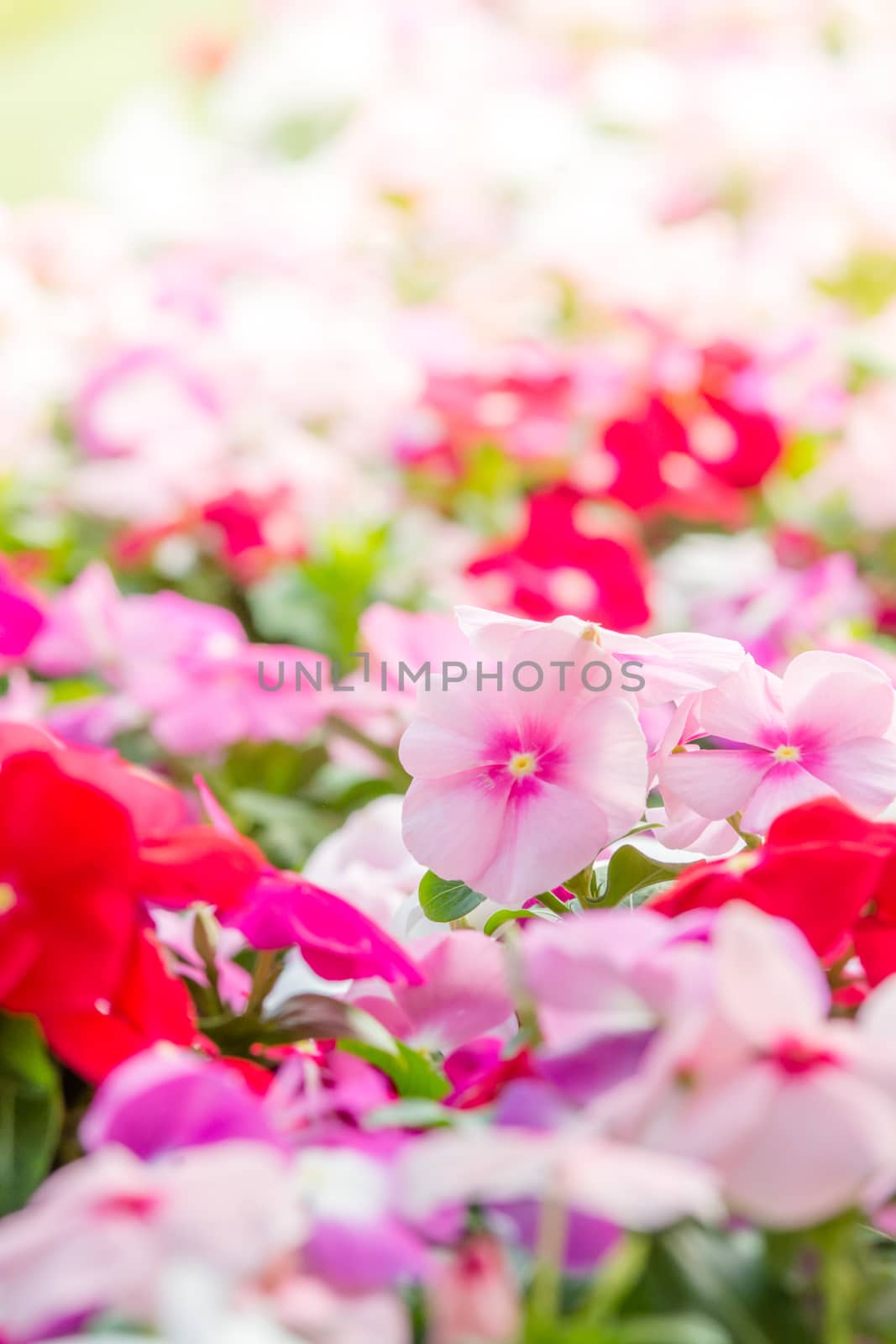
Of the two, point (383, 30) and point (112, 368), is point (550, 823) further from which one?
point (383, 30)

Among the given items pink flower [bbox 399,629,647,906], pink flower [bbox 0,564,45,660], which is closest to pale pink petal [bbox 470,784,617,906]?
pink flower [bbox 399,629,647,906]

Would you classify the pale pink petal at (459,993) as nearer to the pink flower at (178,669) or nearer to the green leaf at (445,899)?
the green leaf at (445,899)

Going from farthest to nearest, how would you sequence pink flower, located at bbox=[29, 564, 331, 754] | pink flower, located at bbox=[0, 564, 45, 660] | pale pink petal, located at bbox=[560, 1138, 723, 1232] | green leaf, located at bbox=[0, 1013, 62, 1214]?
pink flower, located at bbox=[29, 564, 331, 754] → pink flower, located at bbox=[0, 564, 45, 660] → green leaf, located at bbox=[0, 1013, 62, 1214] → pale pink petal, located at bbox=[560, 1138, 723, 1232]

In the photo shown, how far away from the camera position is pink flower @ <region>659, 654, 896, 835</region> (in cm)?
46

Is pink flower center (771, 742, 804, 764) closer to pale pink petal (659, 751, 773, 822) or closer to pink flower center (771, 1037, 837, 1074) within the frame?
pale pink petal (659, 751, 773, 822)

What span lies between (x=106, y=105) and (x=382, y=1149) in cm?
321

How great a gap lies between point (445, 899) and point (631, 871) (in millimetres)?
64

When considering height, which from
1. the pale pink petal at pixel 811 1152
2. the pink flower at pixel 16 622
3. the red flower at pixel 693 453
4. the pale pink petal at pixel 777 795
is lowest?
the red flower at pixel 693 453

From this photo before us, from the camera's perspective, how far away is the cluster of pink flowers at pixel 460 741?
0.31 metres

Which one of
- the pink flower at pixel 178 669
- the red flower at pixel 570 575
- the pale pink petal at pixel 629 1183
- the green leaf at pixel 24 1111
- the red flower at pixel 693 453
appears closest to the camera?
the pale pink petal at pixel 629 1183

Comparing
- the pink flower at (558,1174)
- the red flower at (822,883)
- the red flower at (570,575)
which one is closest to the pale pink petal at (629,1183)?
the pink flower at (558,1174)

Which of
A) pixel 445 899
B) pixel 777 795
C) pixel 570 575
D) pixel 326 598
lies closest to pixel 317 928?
pixel 445 899

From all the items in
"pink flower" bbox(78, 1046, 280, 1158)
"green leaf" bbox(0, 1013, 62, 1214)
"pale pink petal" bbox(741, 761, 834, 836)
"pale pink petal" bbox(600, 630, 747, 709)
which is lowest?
"green leaf" bbox(0, 1013, 62, 1214)

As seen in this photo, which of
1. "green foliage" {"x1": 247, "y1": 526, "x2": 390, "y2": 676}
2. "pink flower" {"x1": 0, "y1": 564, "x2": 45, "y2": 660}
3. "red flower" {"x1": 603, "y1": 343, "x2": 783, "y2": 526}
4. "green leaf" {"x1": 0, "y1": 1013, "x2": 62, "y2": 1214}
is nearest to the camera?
"green leaf" {"x1": 0, "y1": 1013, "x2": 62, "y2": 1214}
